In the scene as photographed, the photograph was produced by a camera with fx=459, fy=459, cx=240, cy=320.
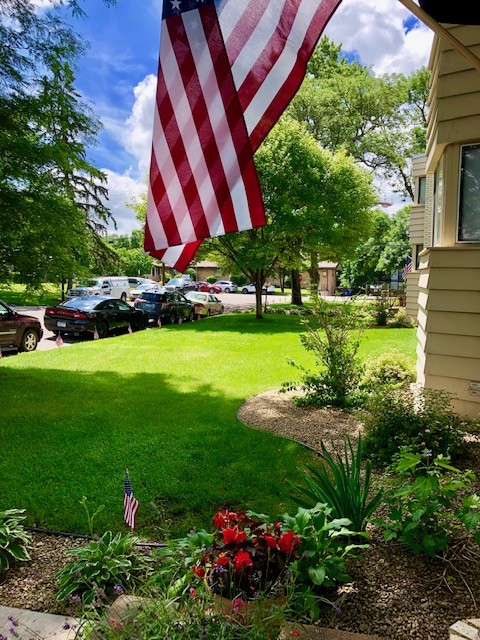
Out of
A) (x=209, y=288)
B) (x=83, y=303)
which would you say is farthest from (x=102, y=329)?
(x=209, y=288)

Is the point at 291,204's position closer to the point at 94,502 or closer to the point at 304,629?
the point at 94,502

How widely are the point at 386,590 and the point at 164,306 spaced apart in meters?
18.6

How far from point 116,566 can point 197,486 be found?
162 cm

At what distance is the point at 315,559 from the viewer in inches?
105

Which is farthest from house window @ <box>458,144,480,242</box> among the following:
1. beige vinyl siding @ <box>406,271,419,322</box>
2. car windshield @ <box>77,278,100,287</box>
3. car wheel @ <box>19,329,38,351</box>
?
beige vinyl siding @ <box>406,271,419,322</box>

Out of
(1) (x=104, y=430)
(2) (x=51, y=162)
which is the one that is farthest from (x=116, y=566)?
(2) (x=51, y=162)

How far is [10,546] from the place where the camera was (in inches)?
133

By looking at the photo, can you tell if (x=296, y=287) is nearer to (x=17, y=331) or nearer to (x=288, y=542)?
(x=17, y=331)

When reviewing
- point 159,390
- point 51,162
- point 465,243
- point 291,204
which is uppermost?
point 291,204

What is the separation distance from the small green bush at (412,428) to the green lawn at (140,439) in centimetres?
87

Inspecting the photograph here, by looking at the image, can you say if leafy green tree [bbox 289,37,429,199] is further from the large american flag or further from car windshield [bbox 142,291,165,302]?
the large american flag

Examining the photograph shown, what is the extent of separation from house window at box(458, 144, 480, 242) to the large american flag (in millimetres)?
3769

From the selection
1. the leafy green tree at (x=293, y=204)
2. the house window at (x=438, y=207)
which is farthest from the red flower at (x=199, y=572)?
the leafy green tree at (x=293, y=204)

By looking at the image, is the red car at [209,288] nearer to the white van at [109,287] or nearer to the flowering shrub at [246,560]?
the white van at [109,287]
